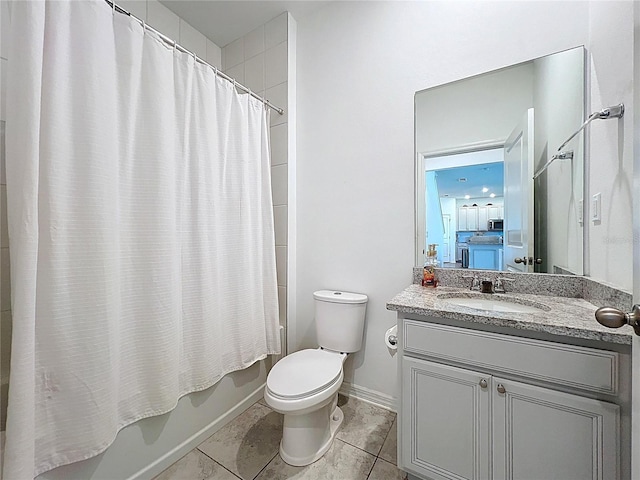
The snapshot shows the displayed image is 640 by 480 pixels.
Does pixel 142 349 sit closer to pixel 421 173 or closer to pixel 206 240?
pixel 206 240

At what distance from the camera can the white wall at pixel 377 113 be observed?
126 cm

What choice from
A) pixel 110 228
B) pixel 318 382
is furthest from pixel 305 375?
pixel 110 228

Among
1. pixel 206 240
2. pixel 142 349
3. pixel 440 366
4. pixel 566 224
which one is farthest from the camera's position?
pixel 206 240

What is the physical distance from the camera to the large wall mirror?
4.02 ft

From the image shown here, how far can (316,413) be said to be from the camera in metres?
1.30

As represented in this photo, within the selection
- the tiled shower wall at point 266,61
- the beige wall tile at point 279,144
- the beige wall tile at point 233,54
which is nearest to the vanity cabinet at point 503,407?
the tiled shower wall at point 266,61

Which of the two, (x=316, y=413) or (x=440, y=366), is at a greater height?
(x=440, y=366)

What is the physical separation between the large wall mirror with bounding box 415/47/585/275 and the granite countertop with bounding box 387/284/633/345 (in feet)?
0.69

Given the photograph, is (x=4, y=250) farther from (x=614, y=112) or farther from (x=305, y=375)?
(x=614, y=112)

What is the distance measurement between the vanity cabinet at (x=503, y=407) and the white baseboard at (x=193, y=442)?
97 cm

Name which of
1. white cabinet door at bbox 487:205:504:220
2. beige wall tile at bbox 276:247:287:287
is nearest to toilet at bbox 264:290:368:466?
beige wall tile at bbox 276:247:287:287

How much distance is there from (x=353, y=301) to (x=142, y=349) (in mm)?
1059

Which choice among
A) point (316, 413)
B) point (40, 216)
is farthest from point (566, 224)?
Result: point (40, 216)

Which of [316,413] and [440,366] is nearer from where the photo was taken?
[440,366]
